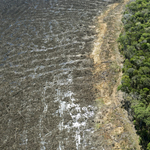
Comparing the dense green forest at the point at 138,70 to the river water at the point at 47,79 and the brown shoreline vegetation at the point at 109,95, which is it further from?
the river water at the point at 47,79

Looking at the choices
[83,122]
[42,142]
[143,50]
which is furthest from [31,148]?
[143,50]

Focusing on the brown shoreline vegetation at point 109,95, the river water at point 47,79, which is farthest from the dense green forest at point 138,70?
the river water at point 47,79

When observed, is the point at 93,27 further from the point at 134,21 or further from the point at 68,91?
the point at 68,91

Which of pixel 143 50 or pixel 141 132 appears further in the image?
pixel 143 50

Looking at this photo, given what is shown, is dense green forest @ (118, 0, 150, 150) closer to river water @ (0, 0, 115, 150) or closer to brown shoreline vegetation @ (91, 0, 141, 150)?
brown shoreline vegetation @ (91, 0, 141, 150)

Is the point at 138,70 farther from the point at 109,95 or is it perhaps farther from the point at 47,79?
the point at 47,79

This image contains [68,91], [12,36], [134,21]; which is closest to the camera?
[68,91]
